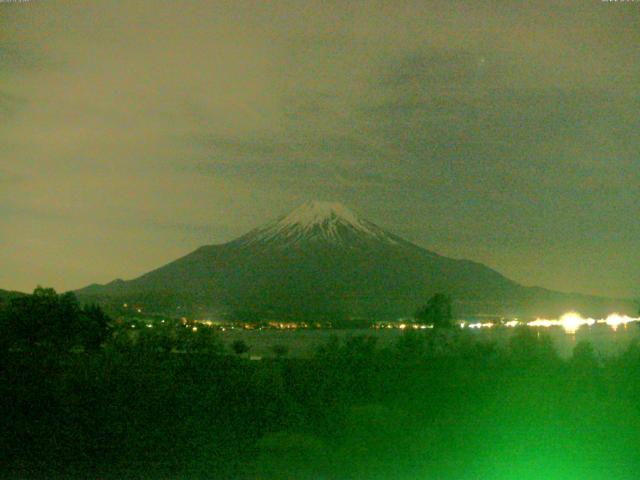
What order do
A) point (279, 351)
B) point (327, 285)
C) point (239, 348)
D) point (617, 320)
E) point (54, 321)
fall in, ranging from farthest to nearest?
point (327, 285) < point (617, 320) < point (54, 321) < point (239, 348) < point (279, 351)

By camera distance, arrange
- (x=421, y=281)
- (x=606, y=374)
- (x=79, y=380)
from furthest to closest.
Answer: (x=421, y=281)
(x=606, y=374)
(x=79, y=380)

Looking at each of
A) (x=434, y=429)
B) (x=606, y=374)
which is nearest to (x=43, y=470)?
(x=434, y=429)

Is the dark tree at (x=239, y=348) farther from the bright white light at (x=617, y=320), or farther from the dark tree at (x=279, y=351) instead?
the bright white light at (x=617, y=320)

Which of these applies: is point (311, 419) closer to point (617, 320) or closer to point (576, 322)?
point (617, 320)

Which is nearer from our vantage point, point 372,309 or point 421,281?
point 372,309

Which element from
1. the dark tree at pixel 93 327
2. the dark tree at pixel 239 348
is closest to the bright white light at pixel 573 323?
the dark tree at pixel 239 348

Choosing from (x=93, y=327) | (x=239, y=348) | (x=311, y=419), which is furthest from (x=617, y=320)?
(x=311, y=419)

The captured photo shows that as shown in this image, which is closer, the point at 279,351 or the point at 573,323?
the point at 279,351

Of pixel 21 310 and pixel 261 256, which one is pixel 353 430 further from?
pixel 261 256

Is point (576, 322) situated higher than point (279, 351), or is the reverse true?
point (576, 322)
